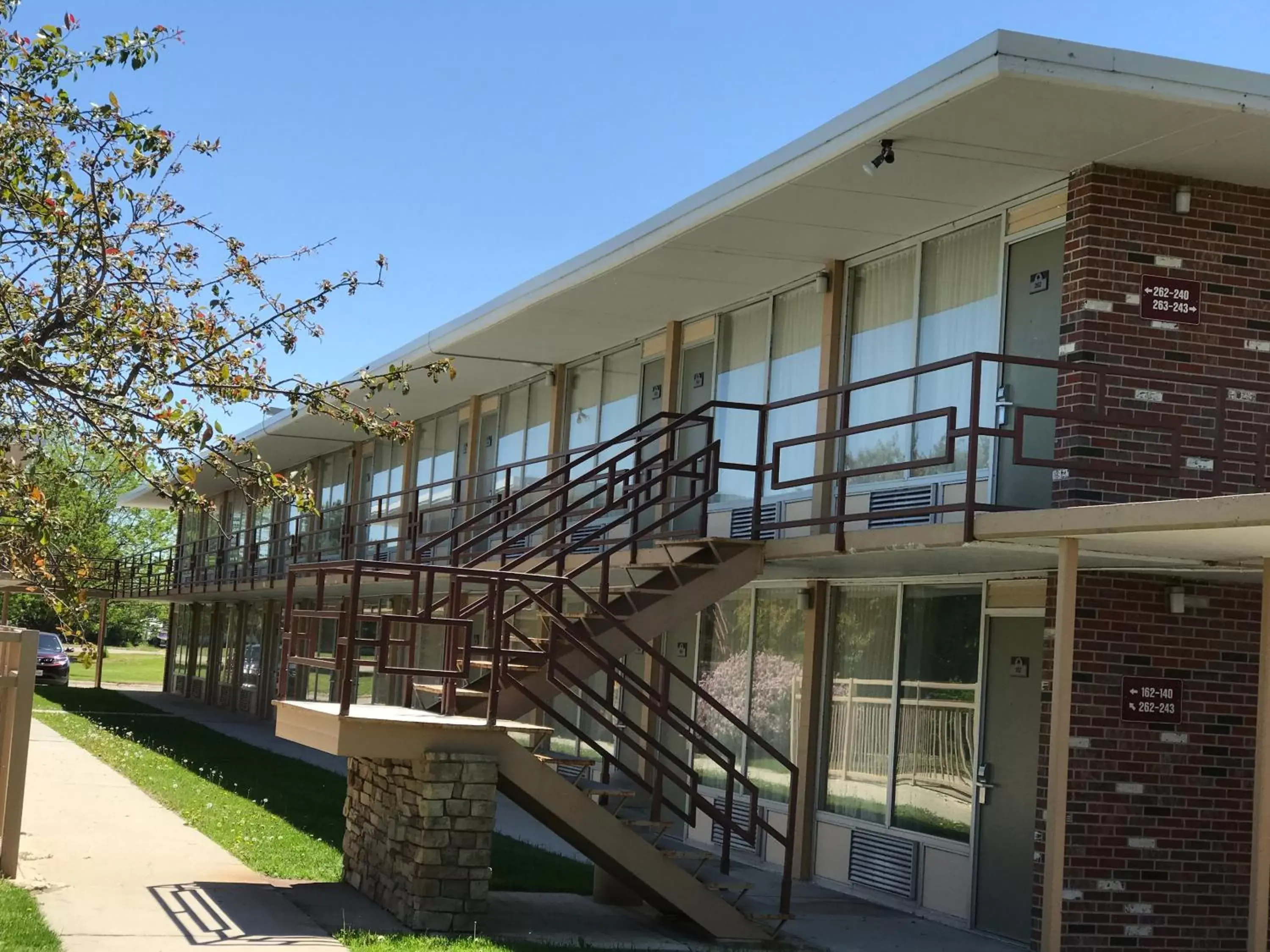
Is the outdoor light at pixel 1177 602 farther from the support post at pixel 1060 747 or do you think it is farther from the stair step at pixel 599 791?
the stair step at pixel 599 791

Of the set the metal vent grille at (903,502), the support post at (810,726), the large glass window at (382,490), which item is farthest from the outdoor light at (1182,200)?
the large glass window at (382,490)

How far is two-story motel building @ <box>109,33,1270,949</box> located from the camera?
9.80 meters

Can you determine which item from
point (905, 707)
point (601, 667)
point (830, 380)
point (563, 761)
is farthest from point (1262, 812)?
point (830, 380)

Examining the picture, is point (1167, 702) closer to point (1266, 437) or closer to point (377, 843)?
point (1266, 437)

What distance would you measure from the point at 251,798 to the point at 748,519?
606 cm

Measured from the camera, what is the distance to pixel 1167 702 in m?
10.8

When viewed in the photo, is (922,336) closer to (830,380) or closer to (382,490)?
(830,380)

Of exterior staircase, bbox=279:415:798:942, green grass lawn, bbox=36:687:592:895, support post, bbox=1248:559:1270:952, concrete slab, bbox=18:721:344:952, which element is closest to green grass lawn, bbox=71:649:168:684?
green grass lawn, bbox=36:687:592:895

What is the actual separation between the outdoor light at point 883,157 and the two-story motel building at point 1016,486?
21 mm

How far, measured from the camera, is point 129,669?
5903 centimetres

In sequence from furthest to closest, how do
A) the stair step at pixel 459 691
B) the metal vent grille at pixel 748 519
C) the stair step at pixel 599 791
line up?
1. the metal vent grille at pixel 748 519
2. the stair step at pixel 459 691
3. the stair step at pixel 599 791

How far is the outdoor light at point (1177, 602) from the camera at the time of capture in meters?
10.9

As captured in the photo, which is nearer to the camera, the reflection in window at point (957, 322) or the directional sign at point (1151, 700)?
the directional sign at point (1151, 700)

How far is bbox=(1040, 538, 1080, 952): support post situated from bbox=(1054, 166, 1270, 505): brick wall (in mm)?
1458
